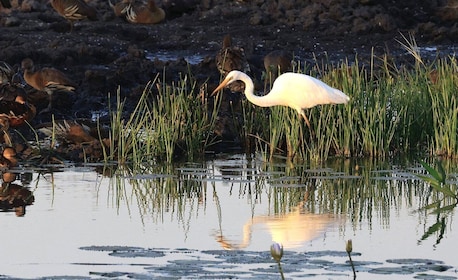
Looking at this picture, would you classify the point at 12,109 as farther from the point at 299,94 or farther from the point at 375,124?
the point at 375,124

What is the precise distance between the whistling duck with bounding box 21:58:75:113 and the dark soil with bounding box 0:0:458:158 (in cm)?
23

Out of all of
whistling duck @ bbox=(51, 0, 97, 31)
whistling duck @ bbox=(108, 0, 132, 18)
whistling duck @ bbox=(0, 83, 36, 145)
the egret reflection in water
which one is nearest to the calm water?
the egret reflection in water

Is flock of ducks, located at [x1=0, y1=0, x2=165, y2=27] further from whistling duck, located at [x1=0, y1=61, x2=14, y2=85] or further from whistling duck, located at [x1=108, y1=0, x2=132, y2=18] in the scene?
whistling duck, located at [x1=0, y1=61, x2=14, y2=85]

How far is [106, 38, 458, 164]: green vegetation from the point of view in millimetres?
14109

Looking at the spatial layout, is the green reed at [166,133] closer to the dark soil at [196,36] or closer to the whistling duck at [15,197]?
the whistling duck at [15,197]

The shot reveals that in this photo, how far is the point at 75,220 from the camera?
10.6m

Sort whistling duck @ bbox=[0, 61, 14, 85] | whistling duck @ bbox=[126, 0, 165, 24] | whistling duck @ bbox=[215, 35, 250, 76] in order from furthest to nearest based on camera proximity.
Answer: whistling duck @ bbox=[126, 0, 165, 24], whistling duck @ bbox=[215, 35, 250, 76], whistling duck @ bbox=[0, 61, 14, 85]

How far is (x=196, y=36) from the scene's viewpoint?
2220cm

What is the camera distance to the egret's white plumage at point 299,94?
14188mm

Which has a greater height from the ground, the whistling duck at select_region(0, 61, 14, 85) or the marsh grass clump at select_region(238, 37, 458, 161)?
the whistling duck at select_region(0, 61, 14, 85)

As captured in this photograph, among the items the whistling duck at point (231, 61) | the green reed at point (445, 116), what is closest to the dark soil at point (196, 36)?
the whistling duck at point (231, 61)

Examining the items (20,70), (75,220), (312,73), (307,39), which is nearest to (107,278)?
(75,220)

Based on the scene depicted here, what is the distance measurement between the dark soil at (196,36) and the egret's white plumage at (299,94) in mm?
3959

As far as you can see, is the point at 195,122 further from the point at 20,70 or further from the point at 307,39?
the point at 307,39
